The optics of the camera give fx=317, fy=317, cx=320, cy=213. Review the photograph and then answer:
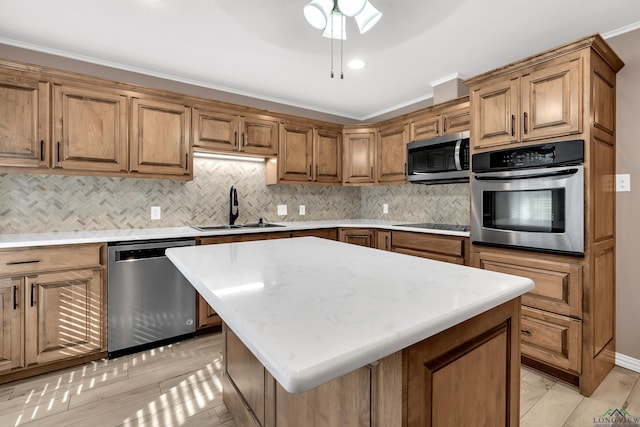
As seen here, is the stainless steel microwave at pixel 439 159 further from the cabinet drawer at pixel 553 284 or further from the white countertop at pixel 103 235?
the cabinet drawer at pixel 553 284

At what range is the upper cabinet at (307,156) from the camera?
3598mm

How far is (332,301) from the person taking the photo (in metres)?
0.78

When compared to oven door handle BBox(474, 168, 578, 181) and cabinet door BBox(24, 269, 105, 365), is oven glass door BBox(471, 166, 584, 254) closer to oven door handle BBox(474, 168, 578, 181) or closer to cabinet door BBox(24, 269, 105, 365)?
oven door handle BBox(474, 168, 578, 181)

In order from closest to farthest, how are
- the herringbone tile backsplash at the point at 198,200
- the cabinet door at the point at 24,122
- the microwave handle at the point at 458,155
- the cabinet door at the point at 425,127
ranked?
1. the cabinet door at the point at 24,122
2. the herringbone tile backsplash at the point at 198,200
3. the microwave handle at the point at 458,155
4. the cabinet door at the point at 425,127

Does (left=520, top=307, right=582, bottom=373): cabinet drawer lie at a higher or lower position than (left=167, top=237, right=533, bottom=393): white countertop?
lower

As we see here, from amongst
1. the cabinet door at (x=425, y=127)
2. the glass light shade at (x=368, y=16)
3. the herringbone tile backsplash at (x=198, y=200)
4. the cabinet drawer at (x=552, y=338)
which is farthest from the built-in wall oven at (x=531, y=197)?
the glass light shade at (x=368, y=16)

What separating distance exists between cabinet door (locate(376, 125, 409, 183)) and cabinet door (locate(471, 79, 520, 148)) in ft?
3.61

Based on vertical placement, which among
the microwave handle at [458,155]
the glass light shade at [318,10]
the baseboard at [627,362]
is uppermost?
the glass light shade at [318,10]

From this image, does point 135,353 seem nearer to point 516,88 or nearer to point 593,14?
point 516,88

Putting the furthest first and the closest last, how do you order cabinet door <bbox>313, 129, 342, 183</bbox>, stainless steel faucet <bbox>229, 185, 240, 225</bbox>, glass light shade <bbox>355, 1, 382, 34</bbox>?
cabinet door <bbox>313, 129, 342, 183</bbox>, stainless steel faucet <bbox>229, 185, 240, 225</bbox>, glass light shade <bbox>355, 1, 382, 34</bbox>

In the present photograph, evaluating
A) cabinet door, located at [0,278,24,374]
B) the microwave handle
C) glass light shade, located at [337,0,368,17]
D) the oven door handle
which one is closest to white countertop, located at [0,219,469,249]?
cabinet door, located at [0,278,24,374]

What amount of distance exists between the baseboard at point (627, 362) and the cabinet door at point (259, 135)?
339cm

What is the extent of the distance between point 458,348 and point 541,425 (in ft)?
4.79

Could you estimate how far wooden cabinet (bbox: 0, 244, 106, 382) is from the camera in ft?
6.88
